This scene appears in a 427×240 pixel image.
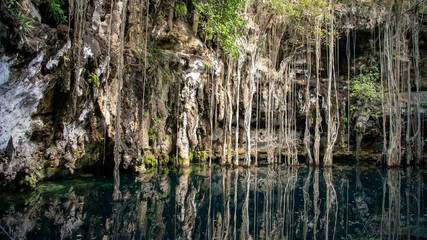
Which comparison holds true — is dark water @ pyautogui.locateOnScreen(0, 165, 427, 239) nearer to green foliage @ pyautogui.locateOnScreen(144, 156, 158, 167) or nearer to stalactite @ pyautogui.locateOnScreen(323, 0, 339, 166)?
green foliage @ pyautogui.locateOnScreen(144, 156, 158, 167)

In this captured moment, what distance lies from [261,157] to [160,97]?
7.52m

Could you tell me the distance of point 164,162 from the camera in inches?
382

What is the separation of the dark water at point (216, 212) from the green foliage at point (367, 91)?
6491mm

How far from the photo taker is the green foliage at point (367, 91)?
1120cm

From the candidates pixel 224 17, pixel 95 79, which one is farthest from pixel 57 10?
pixel 224 17

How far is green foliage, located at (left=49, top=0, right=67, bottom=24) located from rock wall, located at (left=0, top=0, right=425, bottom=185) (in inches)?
4.1

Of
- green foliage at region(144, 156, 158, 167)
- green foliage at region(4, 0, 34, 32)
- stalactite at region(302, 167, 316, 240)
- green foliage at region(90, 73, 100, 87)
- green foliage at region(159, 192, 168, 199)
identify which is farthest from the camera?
green foliage at region(144, 156, 158, 167)

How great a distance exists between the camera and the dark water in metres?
2.96

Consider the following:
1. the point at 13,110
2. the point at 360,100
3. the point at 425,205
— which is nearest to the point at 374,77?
the point at 360,100

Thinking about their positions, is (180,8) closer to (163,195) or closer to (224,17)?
(224,17)

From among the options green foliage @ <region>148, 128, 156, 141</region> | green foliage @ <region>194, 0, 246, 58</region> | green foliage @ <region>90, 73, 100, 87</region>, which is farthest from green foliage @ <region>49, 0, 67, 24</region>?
green foliage @ <region>194, 0, 246, 58</region>

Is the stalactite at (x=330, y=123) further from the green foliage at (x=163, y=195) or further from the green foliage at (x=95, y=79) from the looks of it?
the green foliage at (x=95, y=79)

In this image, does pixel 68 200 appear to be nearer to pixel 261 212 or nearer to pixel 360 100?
pixel 261 212

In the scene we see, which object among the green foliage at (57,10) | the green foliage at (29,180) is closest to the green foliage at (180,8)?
the green foliage at (57,10)
